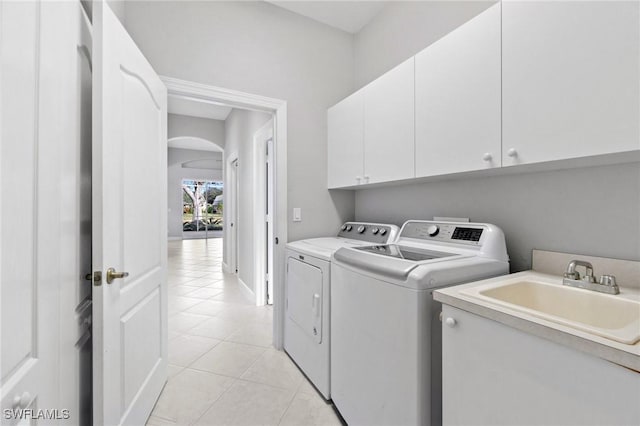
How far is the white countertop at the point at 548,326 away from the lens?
637 mm

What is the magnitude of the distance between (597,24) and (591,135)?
1.23 feet

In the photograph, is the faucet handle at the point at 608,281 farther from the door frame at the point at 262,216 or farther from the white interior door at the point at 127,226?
the door frame at the point at 262,216

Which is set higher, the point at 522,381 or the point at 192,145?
the point at 192,145

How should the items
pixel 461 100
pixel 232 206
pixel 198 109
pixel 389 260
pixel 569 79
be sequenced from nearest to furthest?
pixel 569 79, pixel 389 260, pixel 461 100, pixel 198 109, pixel 232 206

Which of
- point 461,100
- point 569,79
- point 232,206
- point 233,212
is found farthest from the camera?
point 232,206

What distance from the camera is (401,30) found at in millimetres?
2197

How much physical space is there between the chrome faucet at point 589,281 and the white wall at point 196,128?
582 cm

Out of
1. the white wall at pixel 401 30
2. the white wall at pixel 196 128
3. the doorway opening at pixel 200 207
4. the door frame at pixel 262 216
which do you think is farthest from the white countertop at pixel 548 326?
the doorway opening at pixel 200 207

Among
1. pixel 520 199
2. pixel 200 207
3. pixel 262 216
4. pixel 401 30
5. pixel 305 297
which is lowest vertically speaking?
pixel 305 297

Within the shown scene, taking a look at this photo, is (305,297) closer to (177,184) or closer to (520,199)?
(520,199)

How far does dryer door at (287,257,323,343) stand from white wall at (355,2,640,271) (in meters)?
0.85

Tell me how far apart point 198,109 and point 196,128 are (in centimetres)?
59

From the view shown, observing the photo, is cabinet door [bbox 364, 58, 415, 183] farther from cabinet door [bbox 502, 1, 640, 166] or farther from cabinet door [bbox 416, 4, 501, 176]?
cabinet door [bbox 502, 1, 640, 166]

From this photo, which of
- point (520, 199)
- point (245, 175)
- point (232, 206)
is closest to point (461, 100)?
point (520, 199)
